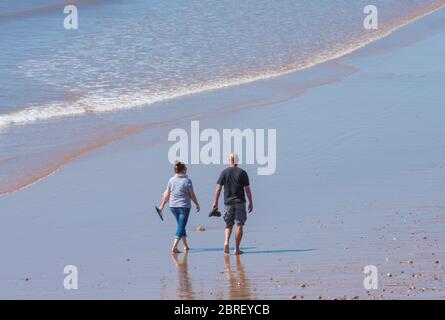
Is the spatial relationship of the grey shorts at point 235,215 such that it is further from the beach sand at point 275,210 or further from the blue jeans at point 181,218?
the blue jeans at point 181,218

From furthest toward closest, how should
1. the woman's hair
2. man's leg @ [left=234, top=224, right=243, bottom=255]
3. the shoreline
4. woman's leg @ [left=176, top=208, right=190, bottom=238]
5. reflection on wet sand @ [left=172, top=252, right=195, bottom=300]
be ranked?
the shoreline < the woman's hair < woman's leg @ [left=176, top=208, right=190, bottom=238] < man's leg @ [left=234, top=224, right=243, bottom=255] < reflection on wet sand @ [left=172, top=252, right=195, bottom=300]

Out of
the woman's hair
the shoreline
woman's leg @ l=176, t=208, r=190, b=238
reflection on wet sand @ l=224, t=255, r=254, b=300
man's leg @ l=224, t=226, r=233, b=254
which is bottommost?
reflection on wet sand @ l=224, t=255, r=254, b=300

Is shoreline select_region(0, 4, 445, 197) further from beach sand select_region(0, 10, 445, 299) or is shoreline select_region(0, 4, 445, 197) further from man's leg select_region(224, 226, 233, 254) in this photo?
man's leg select_region(224, 226, 233, 254)

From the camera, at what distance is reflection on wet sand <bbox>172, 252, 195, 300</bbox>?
11695 mm

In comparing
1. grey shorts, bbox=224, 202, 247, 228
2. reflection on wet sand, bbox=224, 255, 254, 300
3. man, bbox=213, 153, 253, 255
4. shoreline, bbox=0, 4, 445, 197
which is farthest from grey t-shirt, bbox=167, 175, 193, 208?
shoreline, bbox=0, 4, 445, 197

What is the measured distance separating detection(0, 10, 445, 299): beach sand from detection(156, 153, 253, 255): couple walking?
0.28m

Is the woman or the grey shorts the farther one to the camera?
the woman

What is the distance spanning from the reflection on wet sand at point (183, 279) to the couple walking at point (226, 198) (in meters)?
0.26

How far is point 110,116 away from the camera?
2128 cm

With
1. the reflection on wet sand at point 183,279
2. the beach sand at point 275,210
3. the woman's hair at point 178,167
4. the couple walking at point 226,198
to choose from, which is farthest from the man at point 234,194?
the reflection on wet sand at point 183,279

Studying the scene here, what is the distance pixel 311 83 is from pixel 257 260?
34.7ft
